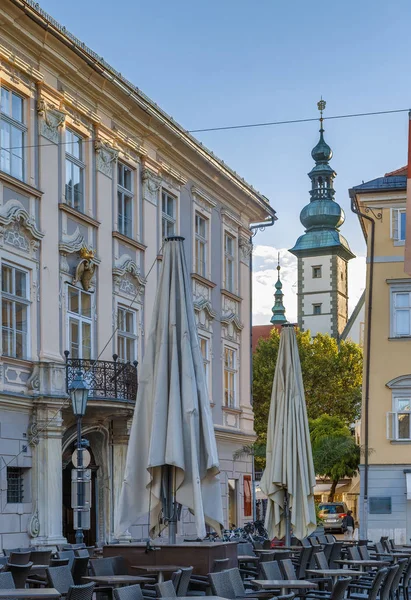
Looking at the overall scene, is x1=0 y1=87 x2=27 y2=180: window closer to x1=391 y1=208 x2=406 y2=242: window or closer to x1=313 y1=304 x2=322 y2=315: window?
x1=391 y1=208 x2=406 y2=242: window

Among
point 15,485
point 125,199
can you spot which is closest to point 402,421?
point 125,199

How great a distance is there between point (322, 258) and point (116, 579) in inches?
4246

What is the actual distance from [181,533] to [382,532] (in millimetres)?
10430

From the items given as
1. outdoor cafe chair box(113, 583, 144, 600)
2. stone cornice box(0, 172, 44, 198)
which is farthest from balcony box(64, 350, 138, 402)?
outdoor cafe chair box(113, 583, 144, 600)

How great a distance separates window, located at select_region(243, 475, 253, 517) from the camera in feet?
114

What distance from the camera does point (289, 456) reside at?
66.7 ft

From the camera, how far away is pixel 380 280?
3875cm

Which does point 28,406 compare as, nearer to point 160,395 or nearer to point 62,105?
point 62,105

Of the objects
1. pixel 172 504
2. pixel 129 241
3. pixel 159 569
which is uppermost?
pixel 129 241

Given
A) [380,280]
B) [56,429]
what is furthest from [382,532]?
[56,429]

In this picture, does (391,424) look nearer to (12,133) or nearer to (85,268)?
(85,268)

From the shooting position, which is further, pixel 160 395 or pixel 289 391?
pixel 289 391

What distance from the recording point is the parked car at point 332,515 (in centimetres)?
5353

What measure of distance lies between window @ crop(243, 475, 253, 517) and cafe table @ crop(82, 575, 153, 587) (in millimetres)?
22307
